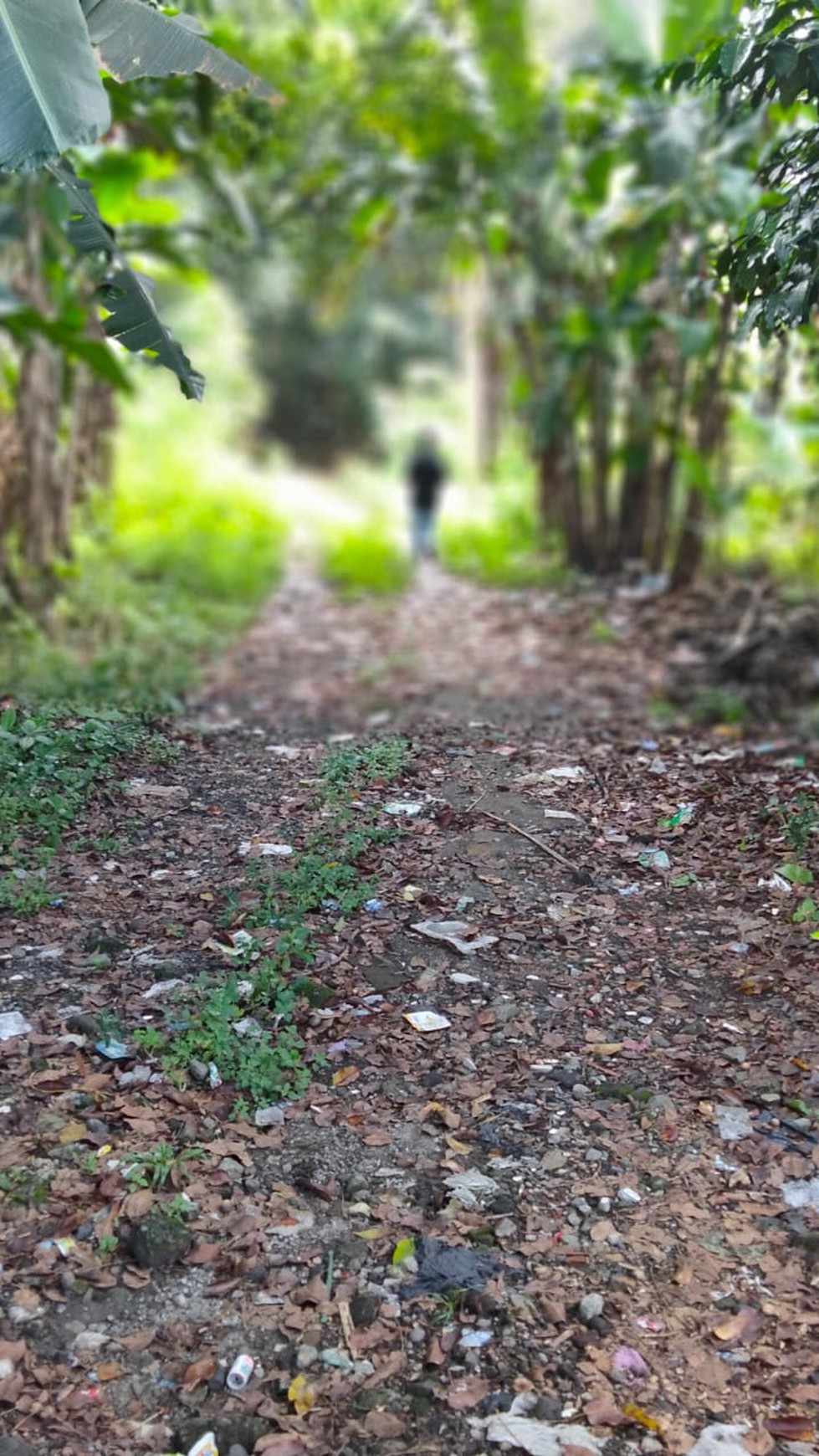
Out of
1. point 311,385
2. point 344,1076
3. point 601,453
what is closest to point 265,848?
point 344,1076

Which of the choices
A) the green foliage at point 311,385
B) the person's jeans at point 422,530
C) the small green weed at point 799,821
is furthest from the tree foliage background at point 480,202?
the green foliage at point 311,385

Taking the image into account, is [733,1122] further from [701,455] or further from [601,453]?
[601,453]

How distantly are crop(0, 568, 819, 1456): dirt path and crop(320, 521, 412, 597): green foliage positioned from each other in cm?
626

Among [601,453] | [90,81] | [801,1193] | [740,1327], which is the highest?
[90,81]

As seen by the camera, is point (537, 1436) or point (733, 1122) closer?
point (537, 1436)

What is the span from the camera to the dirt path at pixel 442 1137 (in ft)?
8.58

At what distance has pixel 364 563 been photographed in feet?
38.8

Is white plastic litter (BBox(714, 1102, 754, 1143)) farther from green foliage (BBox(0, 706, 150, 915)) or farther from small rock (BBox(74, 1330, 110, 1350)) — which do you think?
green foliage (BBox(0, 706, 150, 915))

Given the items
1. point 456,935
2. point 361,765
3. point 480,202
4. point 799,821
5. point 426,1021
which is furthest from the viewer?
point 480,202

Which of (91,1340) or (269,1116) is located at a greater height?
Result: (269,1116)

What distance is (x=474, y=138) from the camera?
1005 cm

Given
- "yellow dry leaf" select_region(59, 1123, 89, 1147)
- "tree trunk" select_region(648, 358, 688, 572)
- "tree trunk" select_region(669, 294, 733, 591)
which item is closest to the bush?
"tree trunk" select_region(648, 358, 688, 572)

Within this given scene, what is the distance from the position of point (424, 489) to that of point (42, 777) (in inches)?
346

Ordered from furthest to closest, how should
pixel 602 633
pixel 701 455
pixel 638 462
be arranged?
pixel 638 462, pixel 701 455, pixel 602 633
